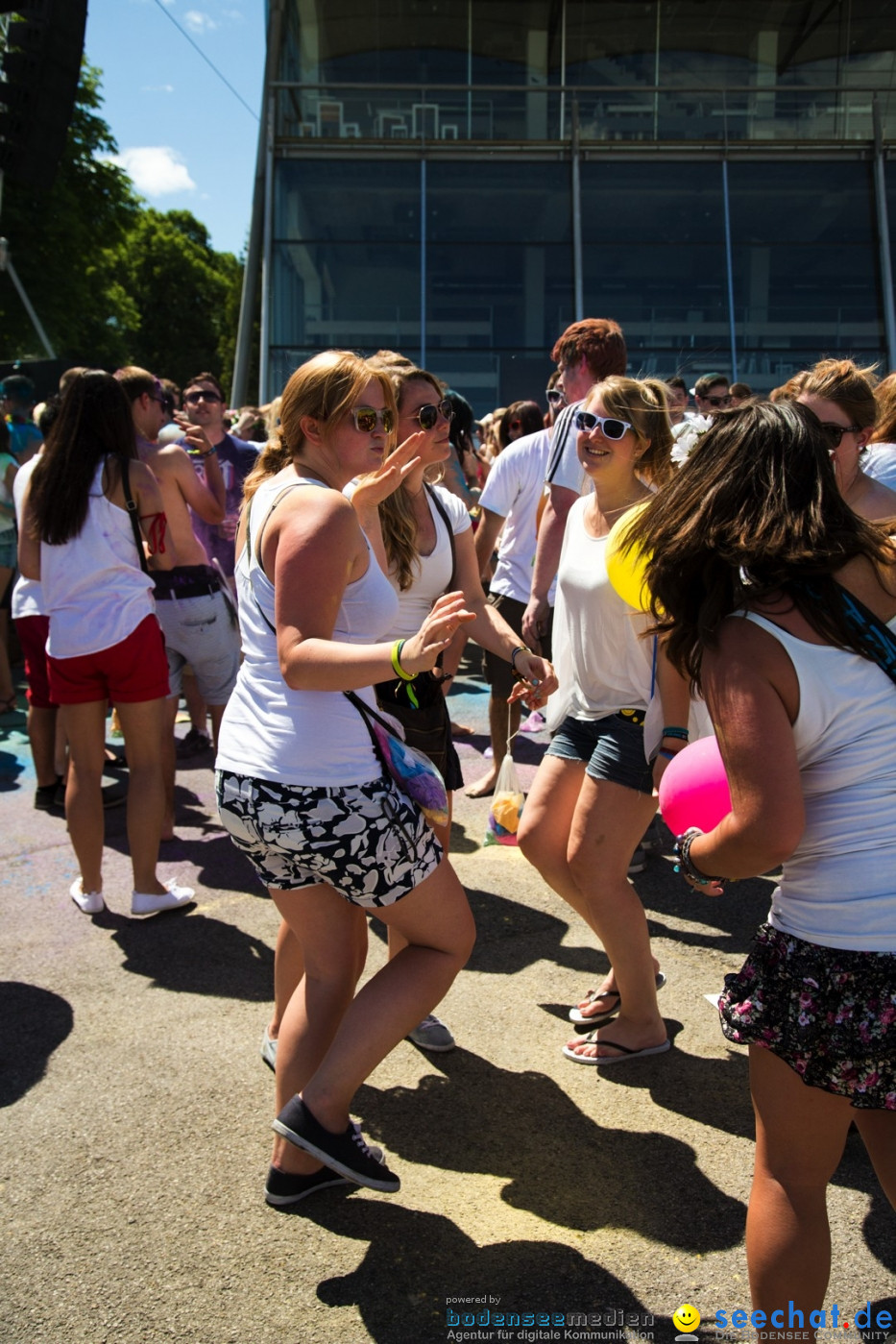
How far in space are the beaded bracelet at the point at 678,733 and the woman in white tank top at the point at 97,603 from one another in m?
2.45

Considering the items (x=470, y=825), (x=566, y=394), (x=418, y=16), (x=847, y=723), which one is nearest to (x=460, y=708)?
(x=470, y=825)

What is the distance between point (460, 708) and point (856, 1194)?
19.4 feet

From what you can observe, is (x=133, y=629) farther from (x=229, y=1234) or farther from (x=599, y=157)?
(x=599, y=157)

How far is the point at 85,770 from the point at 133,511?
3.49ft

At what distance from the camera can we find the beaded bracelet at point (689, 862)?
2.01m

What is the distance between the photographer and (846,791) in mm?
1888

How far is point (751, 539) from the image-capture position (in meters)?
1.85

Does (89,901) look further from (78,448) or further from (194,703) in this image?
(194,703)

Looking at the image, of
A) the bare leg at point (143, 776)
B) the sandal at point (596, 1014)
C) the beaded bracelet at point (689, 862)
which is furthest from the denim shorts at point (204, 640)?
the beaded bracelet at point (689, 862)

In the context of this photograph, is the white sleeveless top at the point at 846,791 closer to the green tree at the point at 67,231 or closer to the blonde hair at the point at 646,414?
the blonde hair at the point at 646,414

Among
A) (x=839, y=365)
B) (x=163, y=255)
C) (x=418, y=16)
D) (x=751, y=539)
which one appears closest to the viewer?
(x=751, y=539)

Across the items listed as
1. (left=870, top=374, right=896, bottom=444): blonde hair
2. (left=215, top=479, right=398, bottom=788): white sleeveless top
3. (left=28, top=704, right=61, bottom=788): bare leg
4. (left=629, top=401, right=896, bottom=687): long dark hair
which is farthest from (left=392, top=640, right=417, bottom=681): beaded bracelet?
(left=28, top=704, right=61, bottom=788): bare leg

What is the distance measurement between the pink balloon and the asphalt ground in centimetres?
106

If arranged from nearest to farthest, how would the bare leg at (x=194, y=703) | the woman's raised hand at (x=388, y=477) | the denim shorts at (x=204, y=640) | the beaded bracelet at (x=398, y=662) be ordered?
the beaded bracelet at (x=398, y=662) < the woman's raised hand at (x=388, y=477) < the denim shorts at (x=204, y=640) < the bare leg at (x=194, y=703)
